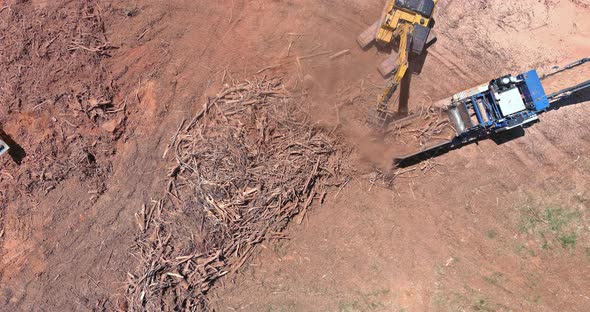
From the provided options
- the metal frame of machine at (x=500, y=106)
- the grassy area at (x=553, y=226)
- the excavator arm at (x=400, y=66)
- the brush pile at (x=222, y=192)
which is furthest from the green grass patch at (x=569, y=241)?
the brush pile at (x=222, y=192)

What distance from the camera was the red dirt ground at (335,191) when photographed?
41.7ft

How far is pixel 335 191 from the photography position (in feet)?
44.8

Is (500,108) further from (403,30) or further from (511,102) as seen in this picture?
(403,30)

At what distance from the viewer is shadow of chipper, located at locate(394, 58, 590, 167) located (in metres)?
12.1

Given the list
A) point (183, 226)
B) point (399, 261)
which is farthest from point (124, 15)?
point (399, 261)

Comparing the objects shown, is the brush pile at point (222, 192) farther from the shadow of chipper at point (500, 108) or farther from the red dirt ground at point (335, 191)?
the shadow of chipper at point (500, 108)

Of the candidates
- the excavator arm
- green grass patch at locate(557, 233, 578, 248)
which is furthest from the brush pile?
green grass patch at locate(557, 233, 578, 248)

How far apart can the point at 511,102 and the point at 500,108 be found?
1.09 feet

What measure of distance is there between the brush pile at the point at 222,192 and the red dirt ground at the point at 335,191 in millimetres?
550

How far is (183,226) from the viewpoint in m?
12.7

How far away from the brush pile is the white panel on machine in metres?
5.31

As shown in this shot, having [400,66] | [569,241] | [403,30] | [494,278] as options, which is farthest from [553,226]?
[403,30]

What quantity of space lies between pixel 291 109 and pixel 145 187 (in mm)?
5050

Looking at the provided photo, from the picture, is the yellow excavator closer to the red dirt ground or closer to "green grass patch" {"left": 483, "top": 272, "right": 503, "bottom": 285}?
the red dirt ground
